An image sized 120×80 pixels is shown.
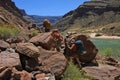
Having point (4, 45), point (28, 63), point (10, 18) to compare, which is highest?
point (10, 18)

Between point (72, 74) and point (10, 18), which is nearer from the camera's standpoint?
point (72, 74)

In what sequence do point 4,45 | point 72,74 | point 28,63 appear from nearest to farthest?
point 28,63
point 4,45
point 72,74

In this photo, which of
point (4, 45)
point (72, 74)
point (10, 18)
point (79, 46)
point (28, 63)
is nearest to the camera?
point (28, 63)

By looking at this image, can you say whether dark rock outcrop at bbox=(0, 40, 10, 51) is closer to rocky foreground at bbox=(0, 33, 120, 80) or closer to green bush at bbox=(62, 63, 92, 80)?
rocky foreground at bbox=(0, 33, 120, 80)

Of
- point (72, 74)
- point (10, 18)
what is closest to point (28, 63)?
point (72, 74)

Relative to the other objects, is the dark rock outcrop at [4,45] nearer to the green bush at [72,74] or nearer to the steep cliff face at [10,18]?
the green bush at [72,74]

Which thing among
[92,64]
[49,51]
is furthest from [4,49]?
[92,64]

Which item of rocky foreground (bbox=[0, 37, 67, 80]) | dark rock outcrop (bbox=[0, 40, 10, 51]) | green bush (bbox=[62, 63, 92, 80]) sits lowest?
green bush (bbox=[62, 63, 92, 80])

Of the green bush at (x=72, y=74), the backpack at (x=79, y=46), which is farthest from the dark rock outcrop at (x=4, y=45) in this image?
the backpack at (x=79, y=46)

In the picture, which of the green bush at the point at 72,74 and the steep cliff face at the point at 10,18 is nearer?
the green bush at the point at 72,74

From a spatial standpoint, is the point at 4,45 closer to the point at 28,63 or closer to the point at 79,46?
the point at 28,63

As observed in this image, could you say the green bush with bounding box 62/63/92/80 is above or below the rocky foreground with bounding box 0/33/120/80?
below

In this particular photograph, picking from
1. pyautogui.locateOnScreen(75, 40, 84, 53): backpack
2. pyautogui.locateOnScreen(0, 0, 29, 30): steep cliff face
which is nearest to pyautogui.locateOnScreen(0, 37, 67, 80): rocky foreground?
pyautogui.locateOnScreen(75, 40, 84, 53): backpack

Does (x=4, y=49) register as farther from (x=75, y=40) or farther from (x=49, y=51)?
(x=75, y=40)
